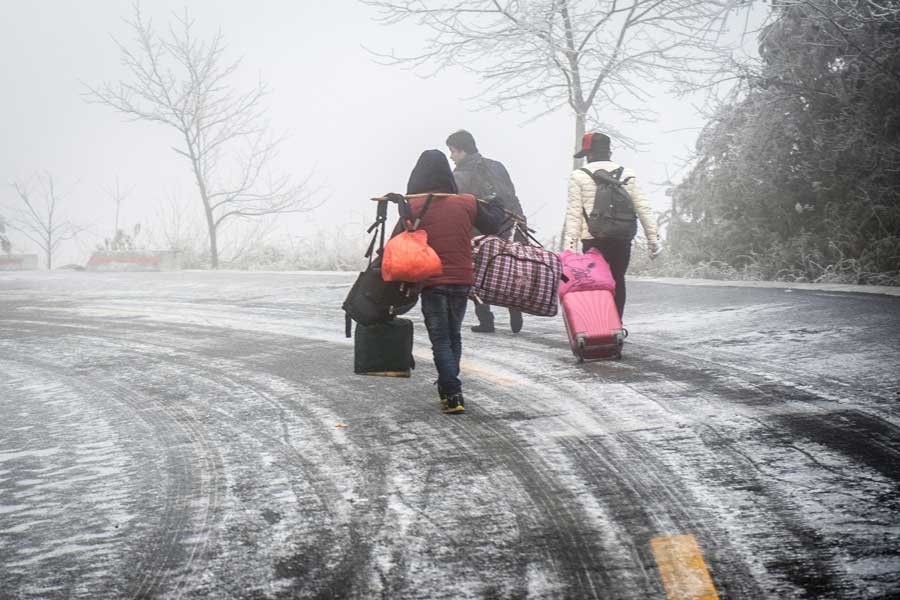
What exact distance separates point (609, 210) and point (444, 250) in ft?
8.80

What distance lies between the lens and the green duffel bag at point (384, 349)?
23.1ft

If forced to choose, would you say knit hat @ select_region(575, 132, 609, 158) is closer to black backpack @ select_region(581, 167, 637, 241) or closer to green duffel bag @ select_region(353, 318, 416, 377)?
black backpack @ select_region(581, 167, 637, 241)

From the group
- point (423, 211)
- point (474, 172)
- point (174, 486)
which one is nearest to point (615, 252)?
point (474, 172)

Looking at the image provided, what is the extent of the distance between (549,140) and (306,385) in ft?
273

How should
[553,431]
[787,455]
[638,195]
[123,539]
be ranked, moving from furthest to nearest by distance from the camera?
[638,195] < [553,431] < [787,455] < [123,539]

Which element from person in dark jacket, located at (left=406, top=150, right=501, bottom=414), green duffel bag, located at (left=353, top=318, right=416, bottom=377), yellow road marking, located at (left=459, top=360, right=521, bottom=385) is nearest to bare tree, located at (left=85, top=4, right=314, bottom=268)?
yellow road marking, located at (left=459, top=360, right=521, bottom=385)

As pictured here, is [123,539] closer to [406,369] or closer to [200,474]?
[200,474]

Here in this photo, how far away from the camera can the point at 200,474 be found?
5281 mm

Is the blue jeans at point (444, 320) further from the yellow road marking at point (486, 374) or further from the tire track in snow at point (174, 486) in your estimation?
the tire track in snow at point (174, 486)

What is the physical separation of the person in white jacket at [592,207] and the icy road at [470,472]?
96 cm

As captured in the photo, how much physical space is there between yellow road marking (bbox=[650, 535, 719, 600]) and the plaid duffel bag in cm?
367

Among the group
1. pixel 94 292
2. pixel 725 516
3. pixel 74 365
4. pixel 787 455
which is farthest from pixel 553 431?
pixel 94 292

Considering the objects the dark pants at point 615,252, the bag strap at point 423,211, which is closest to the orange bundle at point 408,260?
the bag strap at point 423,211

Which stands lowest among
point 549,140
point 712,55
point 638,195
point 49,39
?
point 638,195
